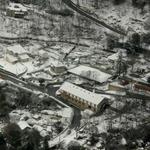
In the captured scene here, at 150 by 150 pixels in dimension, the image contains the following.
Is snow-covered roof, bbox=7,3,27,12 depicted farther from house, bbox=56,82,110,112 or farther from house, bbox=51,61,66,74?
house, bbox=56,82,110,112

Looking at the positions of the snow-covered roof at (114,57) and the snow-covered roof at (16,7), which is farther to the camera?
the snow-covered roof at (16,7)

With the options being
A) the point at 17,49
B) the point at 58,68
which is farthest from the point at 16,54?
the point at 58,68

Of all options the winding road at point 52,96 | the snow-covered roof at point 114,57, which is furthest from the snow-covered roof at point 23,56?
the snow-covered roof at point 114,57

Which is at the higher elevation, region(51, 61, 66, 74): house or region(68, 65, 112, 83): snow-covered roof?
region(51, 61, 66, 74): house

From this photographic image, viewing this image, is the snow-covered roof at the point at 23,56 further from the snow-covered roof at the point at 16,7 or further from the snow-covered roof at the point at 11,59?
the snow-covered roof at the point at 16,7

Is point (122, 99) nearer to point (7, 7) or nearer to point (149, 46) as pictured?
point (149, 46)

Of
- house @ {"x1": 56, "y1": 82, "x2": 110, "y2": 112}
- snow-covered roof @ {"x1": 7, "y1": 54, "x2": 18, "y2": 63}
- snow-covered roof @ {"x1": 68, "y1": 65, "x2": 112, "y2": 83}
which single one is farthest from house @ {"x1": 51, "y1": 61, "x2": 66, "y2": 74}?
snow-covered roof @ {"x1": 7, "y1": 54, "x2": 18, "y2": 63}
